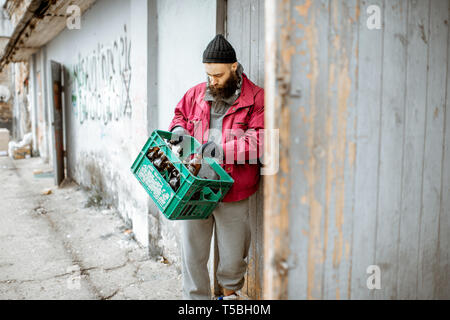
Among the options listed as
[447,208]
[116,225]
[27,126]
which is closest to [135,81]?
[116,225]

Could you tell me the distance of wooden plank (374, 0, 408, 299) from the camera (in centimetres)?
190

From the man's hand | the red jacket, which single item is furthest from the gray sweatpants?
the man's hand

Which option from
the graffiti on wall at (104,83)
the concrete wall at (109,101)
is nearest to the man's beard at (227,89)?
the concrete wall at (109,101)

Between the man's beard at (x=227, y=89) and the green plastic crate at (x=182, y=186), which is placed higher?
the man's beard at (x=227, y=89)

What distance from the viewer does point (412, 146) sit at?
2.08 metres

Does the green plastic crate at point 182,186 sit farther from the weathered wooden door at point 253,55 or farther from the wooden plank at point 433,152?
the wooden plank at point 433,152

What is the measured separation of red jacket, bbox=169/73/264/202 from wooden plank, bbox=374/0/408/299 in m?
0.73

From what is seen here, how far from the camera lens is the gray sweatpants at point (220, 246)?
2576 millimetres

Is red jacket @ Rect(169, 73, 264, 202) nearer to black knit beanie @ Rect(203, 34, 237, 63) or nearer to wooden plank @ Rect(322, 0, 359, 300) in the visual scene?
black knit beanie @ Rect(203, 34, 237, 63)

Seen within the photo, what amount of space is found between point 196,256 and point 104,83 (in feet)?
14.1

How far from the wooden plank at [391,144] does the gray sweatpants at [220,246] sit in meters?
0.93

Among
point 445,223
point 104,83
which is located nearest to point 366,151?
point 445,223

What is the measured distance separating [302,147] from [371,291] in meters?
0.91

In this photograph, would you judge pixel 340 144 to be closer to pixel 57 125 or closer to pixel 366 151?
pixel 366 151
